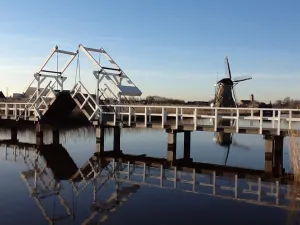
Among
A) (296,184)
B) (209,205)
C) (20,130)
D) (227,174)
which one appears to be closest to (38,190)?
(209,205)

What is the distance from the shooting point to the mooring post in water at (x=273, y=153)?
18.4 meters

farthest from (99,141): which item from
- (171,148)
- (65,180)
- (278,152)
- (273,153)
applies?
(278,152)

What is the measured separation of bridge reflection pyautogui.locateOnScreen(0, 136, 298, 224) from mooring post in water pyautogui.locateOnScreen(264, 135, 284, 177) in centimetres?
97

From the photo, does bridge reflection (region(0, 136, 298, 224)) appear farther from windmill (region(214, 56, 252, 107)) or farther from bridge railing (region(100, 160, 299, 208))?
windmill (region(214, 56, 252, 107))

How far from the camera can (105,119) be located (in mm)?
24750

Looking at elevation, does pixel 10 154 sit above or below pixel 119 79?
below

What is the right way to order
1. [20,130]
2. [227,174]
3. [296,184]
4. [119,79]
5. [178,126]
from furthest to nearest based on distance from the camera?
[20,130], [119,79], [178,126], [227,174], [296,184]

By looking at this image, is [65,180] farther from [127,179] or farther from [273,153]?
[273,153]

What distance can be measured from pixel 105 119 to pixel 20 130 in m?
15.0

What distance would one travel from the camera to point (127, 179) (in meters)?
15.4

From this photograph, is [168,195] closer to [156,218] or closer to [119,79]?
[156,218]

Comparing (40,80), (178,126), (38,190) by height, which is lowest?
(38,190)

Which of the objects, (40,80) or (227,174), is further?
(40,80)

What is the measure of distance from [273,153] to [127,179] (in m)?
7.93
